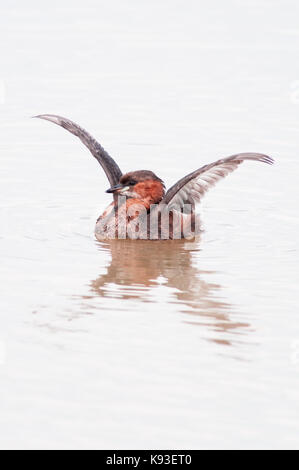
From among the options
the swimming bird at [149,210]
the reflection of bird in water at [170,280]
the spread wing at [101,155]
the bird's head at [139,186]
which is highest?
the spread wing at [101,155]

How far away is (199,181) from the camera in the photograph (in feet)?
42.0

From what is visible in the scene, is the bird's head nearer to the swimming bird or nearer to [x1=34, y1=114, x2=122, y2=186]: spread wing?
the swimming bird

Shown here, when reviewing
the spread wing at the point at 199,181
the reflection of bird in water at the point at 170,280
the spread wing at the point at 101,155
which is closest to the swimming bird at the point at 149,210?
the spread wing at the point at 199,181

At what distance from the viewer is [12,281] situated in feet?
35.8

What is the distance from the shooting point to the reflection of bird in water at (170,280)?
980 cm

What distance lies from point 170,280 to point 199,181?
187 cm

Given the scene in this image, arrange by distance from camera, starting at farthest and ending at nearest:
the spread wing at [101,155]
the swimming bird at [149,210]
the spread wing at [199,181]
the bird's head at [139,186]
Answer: the spread wing at [101,155], the bird's head at [139,186], the swimming bird at [149,210], the spread wing at [199,181]

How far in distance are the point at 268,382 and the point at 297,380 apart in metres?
0.24

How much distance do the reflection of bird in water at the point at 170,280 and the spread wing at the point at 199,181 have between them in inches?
19.9

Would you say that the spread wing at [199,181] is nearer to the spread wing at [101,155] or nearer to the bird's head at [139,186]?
the bird's head at [139,186]

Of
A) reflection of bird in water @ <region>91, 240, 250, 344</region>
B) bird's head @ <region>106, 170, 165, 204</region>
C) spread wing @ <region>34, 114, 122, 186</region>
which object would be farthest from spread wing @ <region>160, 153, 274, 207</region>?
spread wing @ <region>34, 114, 122, 186</region>

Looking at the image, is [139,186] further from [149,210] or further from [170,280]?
[170,280]

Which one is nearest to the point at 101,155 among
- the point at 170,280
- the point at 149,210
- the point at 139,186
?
the point at 139,186

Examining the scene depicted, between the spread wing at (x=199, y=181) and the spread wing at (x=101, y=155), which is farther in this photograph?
the spread wing at (x=101, y=155)
